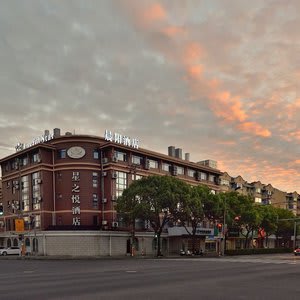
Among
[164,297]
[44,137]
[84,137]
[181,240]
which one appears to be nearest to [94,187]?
[84,137]

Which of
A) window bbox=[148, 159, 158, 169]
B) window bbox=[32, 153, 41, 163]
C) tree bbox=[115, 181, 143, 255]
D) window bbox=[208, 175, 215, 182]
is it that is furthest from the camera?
window bbox=[208, 175, 215, 182]

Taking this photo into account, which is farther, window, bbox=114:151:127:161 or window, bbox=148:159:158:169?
window, bbox=148:159:158:169

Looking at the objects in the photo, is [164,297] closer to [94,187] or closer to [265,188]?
[94,187]

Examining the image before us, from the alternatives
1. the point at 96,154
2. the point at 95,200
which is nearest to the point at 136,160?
the point at 96,154

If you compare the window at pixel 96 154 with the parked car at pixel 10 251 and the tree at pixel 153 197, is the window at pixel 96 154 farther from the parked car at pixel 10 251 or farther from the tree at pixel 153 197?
the parked car at pixel 10 251

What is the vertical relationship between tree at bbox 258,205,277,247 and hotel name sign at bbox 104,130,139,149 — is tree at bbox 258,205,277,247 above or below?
below

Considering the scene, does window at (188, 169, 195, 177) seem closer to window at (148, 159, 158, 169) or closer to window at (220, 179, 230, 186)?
window at (148, 159, 158, 169)

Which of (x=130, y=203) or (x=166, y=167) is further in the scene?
(x=166, y=167)

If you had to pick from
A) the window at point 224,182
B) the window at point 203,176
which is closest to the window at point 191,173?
the window at point 203,176

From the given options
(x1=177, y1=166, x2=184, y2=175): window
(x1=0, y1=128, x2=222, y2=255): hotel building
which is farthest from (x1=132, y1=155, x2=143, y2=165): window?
(x1=177, y1=166, x2=184, y2=175): window

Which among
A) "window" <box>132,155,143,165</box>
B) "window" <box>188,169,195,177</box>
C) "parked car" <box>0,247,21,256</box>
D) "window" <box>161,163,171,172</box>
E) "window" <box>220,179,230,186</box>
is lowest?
"parked car" <box>0,247,21,256</box>

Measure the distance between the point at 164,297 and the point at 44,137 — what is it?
63.7 meters

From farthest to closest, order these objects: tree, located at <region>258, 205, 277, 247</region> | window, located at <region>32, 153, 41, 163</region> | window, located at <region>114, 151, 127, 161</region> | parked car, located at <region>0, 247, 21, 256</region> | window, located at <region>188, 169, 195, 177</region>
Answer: window, located at <region>188, 169, 195, 177</region> → tree, located at <region>258, 205, 277, 247</region> → window, located at <region>32, 153, 41, 163</region> → window, located at <region>114, 151, 127, 161</region> → parked car, located at <region>0, 247, 21, 256</region>

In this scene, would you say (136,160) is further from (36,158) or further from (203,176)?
(203,176)
